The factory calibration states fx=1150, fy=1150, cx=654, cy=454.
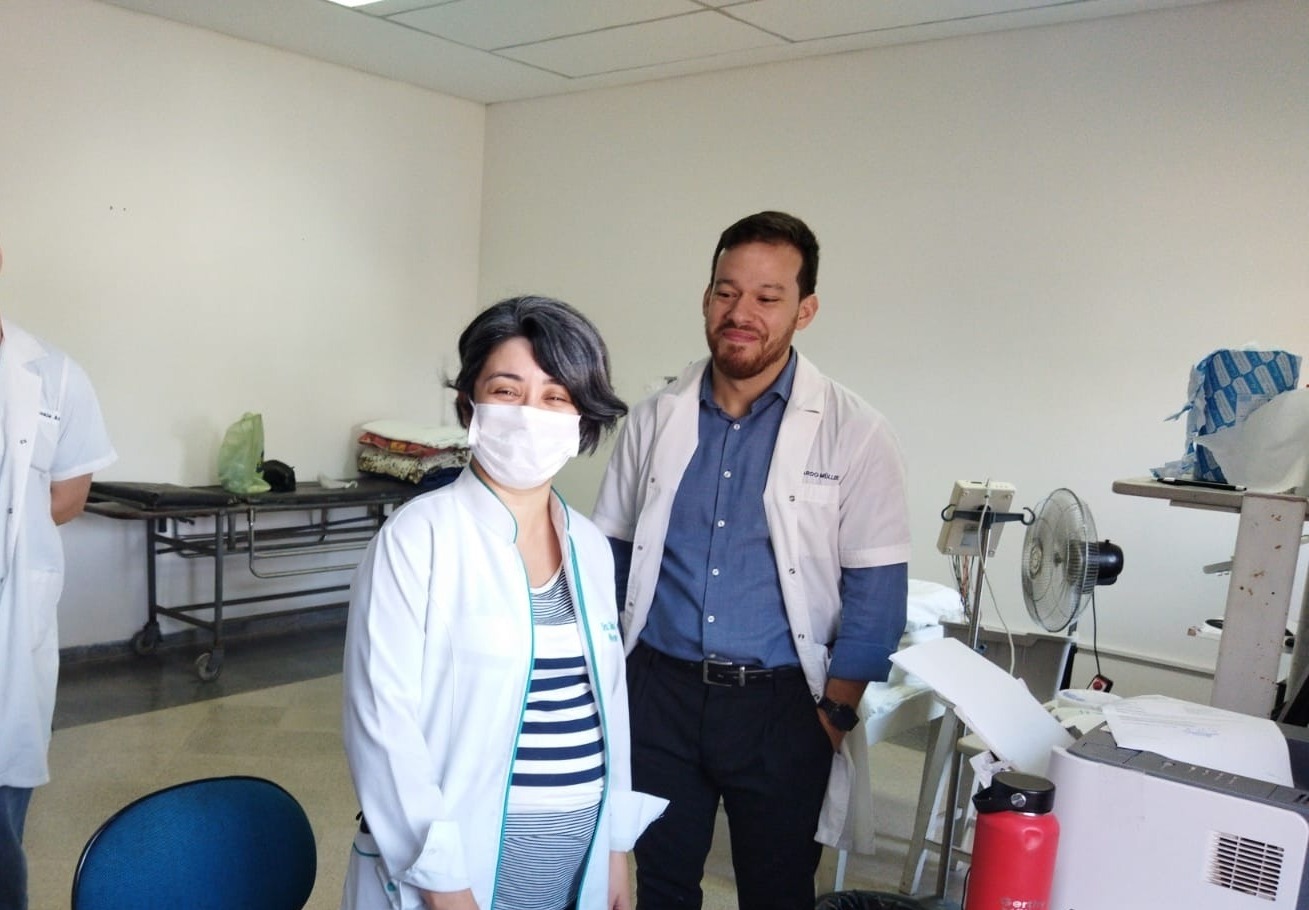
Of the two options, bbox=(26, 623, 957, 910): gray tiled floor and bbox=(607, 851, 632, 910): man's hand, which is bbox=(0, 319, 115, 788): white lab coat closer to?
bbox=(26, 623, 957, 910): gray tiled floor

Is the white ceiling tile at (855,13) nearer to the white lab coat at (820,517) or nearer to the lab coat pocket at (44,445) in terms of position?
the white lab coat at (820,517)

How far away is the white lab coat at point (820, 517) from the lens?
207 cm

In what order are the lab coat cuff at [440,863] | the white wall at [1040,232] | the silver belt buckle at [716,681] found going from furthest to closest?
1. the white wall at [1040,232]
2. the silver belt buckle at [716,681]
3. the lab coat cuff at [440,863]

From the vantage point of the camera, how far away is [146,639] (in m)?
4.98

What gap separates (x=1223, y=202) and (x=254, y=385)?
409 centimetres

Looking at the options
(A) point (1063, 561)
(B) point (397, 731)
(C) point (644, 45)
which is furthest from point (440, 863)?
(C) point (644, 45)

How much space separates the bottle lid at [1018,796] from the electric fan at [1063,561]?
1.08 metres

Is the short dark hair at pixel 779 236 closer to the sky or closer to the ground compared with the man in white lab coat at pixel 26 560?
closer to the sky

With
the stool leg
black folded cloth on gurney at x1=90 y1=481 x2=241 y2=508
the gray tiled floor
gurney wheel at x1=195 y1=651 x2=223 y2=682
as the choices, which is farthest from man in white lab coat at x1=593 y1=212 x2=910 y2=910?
gurney wheel at x1=195 y1=651 x2=223 y2=682

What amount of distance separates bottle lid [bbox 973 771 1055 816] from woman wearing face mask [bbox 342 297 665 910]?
1.63 feet

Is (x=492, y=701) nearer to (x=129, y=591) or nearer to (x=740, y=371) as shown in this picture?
(x=740, y=371)

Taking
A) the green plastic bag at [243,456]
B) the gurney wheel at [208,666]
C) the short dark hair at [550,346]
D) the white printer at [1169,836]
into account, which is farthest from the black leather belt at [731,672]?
the green plastic bag at [243,456]

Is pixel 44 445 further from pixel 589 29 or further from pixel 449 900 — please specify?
pixel 589 29

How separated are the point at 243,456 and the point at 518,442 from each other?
12.6ft
